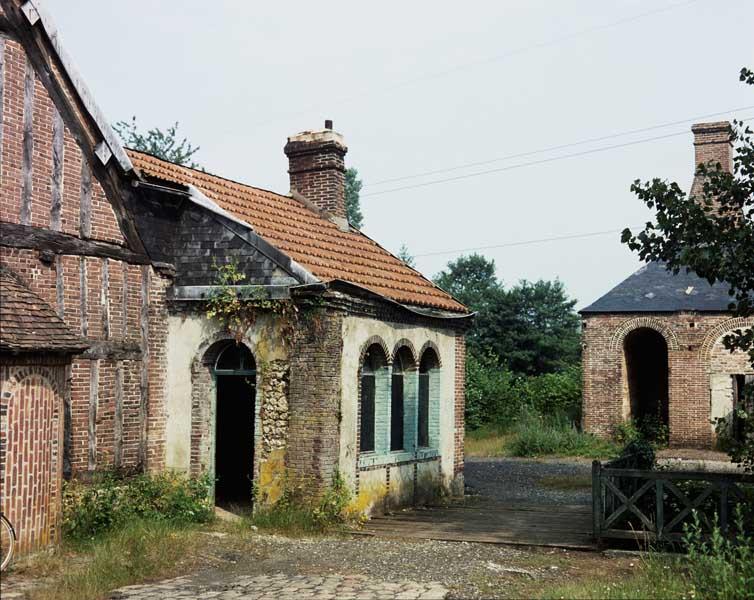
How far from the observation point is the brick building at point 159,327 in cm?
1071

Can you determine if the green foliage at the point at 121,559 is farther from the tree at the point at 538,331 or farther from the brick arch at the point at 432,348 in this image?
the tree at the point at 538,331

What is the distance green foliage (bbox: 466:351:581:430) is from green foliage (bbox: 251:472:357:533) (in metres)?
19.6

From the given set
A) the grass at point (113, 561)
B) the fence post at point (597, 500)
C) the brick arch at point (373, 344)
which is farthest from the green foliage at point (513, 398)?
the grass at point (113, 561)

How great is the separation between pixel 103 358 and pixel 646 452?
8.86 meters

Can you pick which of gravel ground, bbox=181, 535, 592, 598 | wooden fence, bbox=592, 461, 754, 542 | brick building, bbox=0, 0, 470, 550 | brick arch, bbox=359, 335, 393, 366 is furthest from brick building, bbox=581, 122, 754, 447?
gravel ground, bbox=181, 535, 592, 598

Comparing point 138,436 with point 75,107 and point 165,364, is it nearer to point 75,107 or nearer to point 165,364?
point 165,364

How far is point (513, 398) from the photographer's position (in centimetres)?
3262

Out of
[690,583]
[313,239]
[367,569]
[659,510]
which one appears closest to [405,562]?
[367,569]

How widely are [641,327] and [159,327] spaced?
18.4m

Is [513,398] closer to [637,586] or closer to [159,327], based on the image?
[159,327]

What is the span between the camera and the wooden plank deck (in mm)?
12453

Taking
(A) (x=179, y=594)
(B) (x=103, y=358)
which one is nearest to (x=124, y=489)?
(B) (x=103, y=358)

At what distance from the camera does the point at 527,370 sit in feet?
139

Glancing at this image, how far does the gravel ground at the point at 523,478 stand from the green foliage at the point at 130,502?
6.25 meters
